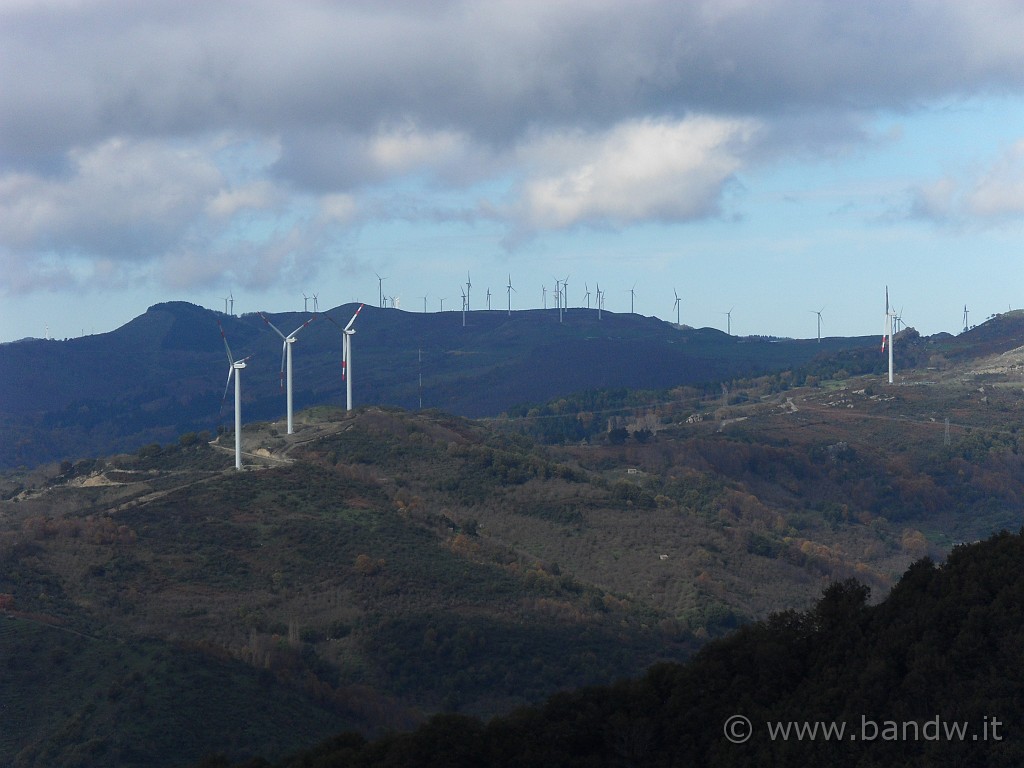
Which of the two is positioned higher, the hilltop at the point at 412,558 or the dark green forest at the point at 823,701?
the dark green forest at the point at 823,701

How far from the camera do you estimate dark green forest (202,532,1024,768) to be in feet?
92.0

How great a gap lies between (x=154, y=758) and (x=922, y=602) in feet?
93.6

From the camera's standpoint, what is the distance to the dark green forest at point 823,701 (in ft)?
92.0

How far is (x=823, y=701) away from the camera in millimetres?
30609

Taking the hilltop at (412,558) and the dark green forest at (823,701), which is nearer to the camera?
the dark green forest at (823,701)

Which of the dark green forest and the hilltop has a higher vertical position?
the dark green forest

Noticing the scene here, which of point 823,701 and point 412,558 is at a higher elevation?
point 823,701

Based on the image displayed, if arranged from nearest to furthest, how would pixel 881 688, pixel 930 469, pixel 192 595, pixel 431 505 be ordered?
pixel 881 688, pixel 192 595, pixel 431 505, pixel 930 469

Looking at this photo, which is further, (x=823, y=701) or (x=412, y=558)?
(x=412, y=558)

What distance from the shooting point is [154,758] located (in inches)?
1861

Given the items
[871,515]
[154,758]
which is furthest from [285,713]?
[871,515]

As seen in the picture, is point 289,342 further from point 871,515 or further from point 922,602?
point 922,602

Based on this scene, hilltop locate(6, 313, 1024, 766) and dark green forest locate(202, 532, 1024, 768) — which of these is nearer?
dark green forest locate(202, 532, 1024, 768)

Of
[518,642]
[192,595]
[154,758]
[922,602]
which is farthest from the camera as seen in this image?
[192,595]
